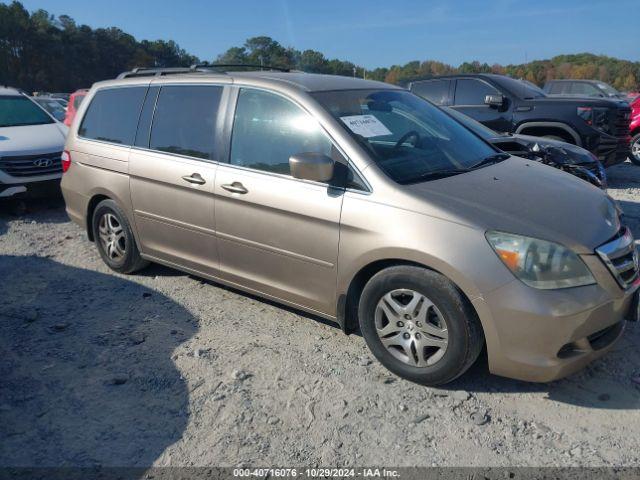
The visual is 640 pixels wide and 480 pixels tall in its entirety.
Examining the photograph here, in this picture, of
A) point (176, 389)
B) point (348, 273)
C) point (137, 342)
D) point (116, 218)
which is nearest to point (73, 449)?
point (176, 389)

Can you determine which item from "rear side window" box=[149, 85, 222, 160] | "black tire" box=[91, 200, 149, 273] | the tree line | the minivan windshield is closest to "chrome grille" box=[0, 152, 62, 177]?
"black tire" box=[91, 200, 149, 273]

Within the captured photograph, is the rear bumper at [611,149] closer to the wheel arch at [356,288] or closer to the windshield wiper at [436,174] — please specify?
the windshield wiper at [436,174]

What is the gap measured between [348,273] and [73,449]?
1.78m

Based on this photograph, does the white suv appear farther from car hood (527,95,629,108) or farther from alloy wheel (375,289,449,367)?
car hood (527,95,629,108)

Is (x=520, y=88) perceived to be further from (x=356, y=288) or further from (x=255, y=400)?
(x=255, y=400)

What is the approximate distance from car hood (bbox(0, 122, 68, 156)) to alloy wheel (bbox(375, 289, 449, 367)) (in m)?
6.42

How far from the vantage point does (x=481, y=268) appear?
281 cm

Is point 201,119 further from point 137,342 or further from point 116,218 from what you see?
point 137,342

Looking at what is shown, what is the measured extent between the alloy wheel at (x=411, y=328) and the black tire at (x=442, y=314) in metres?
0.03

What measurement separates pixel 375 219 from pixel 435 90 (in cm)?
763

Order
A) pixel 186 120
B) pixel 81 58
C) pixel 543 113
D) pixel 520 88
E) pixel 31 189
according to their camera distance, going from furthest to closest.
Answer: pixel 81 58, pixel 520 88, pixel 543 113, pixel 31 189, pixel 186 120

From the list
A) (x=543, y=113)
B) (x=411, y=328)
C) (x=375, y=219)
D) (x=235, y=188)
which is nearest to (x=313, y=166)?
(x=375, y=219)

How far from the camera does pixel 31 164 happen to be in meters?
7.55

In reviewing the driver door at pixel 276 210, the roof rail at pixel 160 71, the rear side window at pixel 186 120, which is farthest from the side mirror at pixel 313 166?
the roof rail at pixel 160 71
